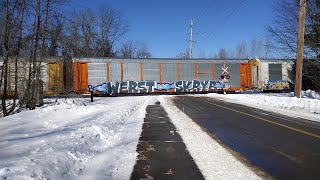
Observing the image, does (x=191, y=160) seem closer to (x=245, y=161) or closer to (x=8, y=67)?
(x=245, y=161)

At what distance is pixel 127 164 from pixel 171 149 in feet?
5.98

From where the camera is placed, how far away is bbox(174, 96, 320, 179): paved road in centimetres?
650

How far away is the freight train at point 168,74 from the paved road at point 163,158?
2253cm

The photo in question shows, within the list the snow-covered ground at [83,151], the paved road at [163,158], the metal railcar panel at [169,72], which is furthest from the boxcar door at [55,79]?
the paved road at [163,158]

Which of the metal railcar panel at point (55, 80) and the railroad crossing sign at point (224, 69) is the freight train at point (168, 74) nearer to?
the railroad crossing sign at point (224, 69)

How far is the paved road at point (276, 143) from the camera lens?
650 cm

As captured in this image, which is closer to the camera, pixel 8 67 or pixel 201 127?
pixel 201 127

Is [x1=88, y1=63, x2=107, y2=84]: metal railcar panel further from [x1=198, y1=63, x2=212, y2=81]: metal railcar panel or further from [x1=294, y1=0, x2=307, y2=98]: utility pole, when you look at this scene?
[x1=294, y1=0, x2=307, y2=98]: utility pole

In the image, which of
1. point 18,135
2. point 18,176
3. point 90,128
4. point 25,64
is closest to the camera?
point 18,176

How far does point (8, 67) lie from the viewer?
50.2 feet

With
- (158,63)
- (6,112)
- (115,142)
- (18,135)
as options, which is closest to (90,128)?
(115,142)

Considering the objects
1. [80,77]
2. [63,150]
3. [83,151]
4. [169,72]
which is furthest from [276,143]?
[169,72]

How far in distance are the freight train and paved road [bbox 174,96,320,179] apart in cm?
2169

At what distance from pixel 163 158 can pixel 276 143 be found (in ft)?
10.8
